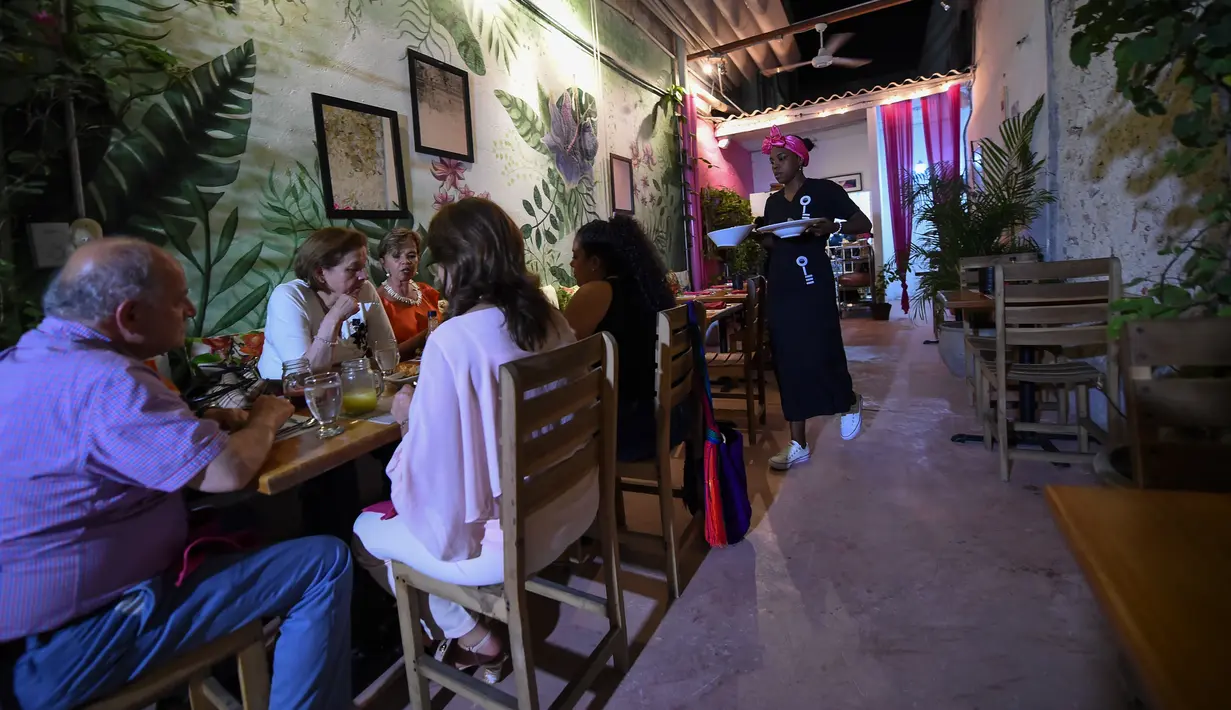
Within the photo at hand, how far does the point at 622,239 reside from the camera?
2.13 metres

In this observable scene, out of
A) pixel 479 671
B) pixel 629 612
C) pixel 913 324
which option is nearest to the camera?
pixel 479 671

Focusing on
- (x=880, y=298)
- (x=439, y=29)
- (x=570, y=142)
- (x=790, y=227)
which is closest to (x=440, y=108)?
(x=439, y=29)

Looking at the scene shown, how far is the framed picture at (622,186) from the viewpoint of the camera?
546cm

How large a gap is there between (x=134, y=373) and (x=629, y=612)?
1478mm

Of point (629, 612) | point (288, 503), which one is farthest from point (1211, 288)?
point (288, 503)

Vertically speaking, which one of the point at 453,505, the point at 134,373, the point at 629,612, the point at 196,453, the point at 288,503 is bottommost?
the point at 629,612

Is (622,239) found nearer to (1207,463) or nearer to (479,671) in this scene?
(479,671)

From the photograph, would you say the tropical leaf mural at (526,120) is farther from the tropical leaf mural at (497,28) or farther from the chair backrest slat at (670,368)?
the chair backrest slat at (670,368)

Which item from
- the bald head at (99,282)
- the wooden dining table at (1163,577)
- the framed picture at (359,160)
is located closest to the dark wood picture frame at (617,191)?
the framed picture at (359,160)

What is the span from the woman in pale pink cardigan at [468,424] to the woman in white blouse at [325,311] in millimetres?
711

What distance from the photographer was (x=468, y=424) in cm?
122

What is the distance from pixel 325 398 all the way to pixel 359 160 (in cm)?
209

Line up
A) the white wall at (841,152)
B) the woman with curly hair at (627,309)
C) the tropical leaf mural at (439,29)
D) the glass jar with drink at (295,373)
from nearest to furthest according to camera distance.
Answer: the glass jar with drink at (295,373)
the woman with curly hair at (627,309)
the tropical leaf mural at (439,29)
the white wall at (841,152)

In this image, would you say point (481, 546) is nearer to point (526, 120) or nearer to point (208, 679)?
point (208, 679)
